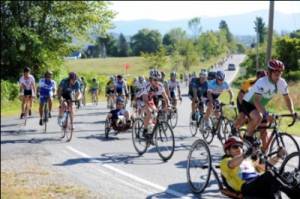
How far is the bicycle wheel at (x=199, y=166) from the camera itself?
9.38 metres

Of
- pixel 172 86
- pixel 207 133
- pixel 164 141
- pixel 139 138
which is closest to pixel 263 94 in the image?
pixel 164 141

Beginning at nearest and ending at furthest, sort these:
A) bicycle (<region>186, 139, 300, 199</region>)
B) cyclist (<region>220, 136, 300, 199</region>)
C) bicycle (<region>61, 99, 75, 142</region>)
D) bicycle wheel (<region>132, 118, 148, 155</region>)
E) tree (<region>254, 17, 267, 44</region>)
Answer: cyclist (<region>220, 136, 300, 199</region>) → bicycle (<region>186, 139, 300, 199</region>) → bicycle wheel (<region>132, 118, 148, 155</region>) → bicycle (<region>61, 99, 75, 142</region>) → tree (<region>254, 17, 267, 44</region>)

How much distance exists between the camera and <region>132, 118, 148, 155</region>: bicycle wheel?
44.7ft

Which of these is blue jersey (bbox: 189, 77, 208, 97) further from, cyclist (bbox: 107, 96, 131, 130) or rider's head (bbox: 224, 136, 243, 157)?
rider's head (bbox: 224, 136, 243, 157)

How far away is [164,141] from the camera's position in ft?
42.2

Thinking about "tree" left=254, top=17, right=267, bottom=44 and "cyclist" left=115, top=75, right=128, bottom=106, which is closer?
"cyclist" left=115, top=75, right=128, bottom=106

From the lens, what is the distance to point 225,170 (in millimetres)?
7953

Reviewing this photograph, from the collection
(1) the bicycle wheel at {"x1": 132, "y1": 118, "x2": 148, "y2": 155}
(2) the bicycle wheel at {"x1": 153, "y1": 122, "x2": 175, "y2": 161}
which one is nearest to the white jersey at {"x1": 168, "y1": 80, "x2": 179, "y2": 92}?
(1) the bicycle wheel at {"x1": 132, "y1": 118, "x2": 148, "y2": 155}

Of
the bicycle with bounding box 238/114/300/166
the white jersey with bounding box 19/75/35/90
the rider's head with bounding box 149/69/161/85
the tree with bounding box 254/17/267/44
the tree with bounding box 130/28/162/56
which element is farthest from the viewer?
the tree with bounding box 130/28/162/56

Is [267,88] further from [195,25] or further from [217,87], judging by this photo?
[195,25]

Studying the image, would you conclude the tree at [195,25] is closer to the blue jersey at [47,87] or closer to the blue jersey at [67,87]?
the blue jersey at [47,87]

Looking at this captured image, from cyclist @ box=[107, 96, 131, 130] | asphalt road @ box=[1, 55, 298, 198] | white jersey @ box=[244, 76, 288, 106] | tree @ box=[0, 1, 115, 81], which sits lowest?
asphalt road @ box=[1, 55, 298, 198]

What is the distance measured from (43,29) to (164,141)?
96.1 feet

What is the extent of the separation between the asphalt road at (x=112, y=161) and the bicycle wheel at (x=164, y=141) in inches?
6.8
